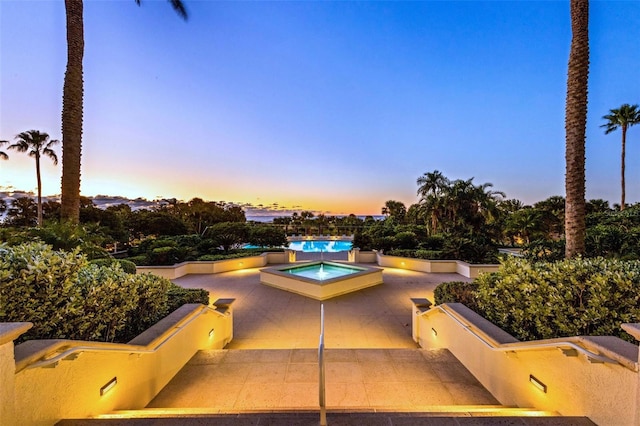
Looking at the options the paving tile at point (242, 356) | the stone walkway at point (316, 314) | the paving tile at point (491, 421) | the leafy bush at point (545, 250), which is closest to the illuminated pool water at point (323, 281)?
the stone walkway at point (316, 314)

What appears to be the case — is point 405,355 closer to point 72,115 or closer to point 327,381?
point 327,381

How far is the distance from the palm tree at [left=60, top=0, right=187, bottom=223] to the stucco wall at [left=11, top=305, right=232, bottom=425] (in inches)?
198

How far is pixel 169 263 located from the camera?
12336mm

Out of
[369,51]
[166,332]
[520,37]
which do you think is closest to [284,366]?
[166,332]

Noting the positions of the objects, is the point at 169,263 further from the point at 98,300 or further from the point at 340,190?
the point at 340,190

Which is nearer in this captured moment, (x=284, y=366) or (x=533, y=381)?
(x=533, y=381)

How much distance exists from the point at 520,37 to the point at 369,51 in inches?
292

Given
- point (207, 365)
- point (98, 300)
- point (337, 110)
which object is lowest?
point (207, 365)

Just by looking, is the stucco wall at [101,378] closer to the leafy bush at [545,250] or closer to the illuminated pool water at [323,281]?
the illuminated pool water at [323,281]

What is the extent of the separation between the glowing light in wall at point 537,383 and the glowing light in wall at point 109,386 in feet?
15.0

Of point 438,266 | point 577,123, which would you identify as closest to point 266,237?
point 438,266

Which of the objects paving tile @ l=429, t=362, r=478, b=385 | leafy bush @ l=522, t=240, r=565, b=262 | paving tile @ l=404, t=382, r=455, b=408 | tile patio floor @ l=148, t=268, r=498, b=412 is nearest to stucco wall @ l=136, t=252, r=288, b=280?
tile patio floor @ l=148, t=268, r=498, b=412

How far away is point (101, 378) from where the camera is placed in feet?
8.46

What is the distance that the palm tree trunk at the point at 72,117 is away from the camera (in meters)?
6.31
